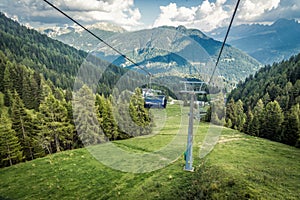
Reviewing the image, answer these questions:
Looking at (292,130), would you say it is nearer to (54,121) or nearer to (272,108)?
(272,108)

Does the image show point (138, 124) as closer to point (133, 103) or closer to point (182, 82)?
point (133, 103)

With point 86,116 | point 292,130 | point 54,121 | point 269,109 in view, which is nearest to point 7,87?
point 54,121

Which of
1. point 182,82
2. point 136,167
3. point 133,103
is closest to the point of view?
point 182,82

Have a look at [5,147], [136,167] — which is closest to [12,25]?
[5,147]

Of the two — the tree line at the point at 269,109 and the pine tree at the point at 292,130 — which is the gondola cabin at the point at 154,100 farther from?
the pine tree at the point at 292,130

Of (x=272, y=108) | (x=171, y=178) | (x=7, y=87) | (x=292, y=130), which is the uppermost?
(x=7, y=87)

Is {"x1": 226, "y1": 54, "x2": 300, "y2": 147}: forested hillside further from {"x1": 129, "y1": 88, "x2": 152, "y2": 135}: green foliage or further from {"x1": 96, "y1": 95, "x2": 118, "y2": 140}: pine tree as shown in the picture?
{"x1": 96, "y1": 95, "x2": 118, "y2": 140}: pine tree
